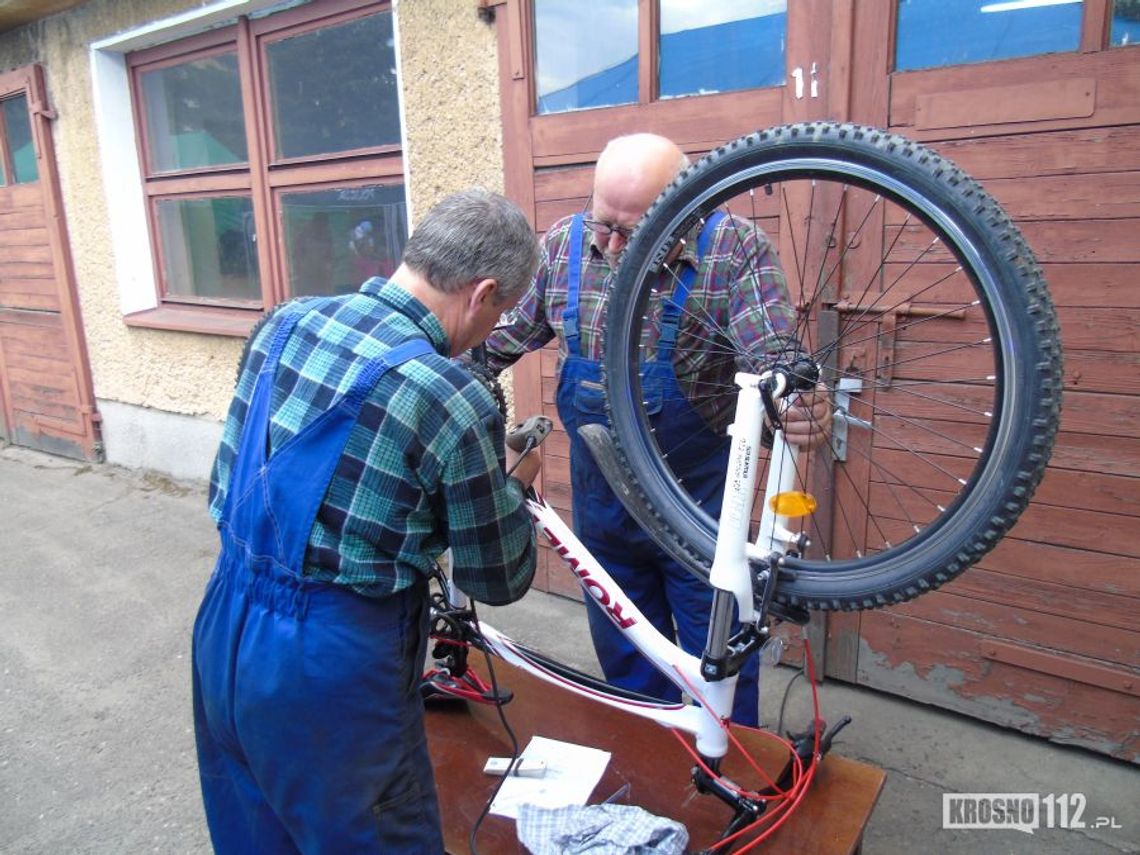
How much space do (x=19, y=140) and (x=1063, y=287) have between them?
6669 millimetres

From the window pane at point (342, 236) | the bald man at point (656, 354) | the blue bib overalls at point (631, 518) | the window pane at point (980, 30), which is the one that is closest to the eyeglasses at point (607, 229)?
the bald man at point (656, 354)

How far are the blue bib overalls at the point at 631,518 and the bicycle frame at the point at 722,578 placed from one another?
31 cm

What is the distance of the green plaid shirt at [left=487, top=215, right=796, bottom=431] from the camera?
5.87ft

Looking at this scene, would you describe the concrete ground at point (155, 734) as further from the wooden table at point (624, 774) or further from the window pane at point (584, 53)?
the window pane at point (584, 53)

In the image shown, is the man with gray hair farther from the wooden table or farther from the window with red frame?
the window with red frame

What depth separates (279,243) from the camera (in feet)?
15.4

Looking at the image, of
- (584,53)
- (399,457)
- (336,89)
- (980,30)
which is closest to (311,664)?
(399,457)

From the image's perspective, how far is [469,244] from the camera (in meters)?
1.36

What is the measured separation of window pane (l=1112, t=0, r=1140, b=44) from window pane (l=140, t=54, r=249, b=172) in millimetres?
4294

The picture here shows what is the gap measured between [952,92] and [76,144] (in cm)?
540

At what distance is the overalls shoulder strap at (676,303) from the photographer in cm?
186

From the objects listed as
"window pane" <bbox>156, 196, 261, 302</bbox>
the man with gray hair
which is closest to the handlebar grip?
the man with gray hair

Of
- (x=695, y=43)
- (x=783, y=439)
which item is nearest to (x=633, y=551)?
(x=783, y=439)

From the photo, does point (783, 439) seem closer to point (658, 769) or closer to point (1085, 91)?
point (658, 769)
